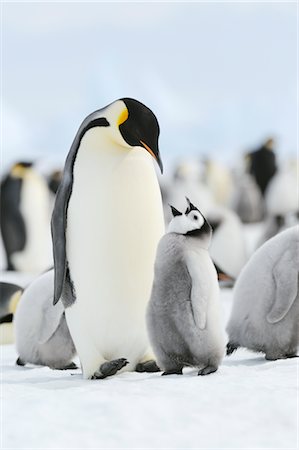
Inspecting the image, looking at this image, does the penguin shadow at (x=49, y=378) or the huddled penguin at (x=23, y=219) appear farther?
the huddled penguin at (x=23, y=219)

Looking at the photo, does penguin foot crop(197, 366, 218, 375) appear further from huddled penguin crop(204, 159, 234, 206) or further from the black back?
huddled penguin crop(204, 159, 234, 206)

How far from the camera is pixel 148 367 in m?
2.57

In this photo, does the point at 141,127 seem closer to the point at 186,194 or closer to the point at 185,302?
the point at 185,302

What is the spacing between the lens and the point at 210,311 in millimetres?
2363

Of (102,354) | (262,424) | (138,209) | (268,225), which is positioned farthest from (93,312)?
(268,225)

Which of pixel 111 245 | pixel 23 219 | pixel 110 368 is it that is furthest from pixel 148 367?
pixel 23 219

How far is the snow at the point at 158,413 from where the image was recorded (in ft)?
A: 6.36

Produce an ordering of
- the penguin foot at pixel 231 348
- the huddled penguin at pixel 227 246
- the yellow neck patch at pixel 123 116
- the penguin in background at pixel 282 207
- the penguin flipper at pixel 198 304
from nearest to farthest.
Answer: the penguin flipper at pixel 198 304, the yellow neck patch at pixel 123 116, the penguin foot at pixel 231 348, the huddled penguin at pixel 227 246, the penguin in background at pixel 282 207

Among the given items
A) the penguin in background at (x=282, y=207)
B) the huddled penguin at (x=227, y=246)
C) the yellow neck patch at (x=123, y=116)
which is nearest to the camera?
the yellow neck patch at (x=123, y=116)

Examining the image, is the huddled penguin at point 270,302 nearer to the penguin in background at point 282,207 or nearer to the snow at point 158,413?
the snow at point 158,413

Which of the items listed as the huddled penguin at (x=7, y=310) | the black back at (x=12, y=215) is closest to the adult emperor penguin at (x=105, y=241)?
the huddled penguin at (x=7, y=310)

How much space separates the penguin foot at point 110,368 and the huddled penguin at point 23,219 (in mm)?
4807

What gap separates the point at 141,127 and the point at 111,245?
332 mm

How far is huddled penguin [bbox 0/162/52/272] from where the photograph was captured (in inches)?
290
